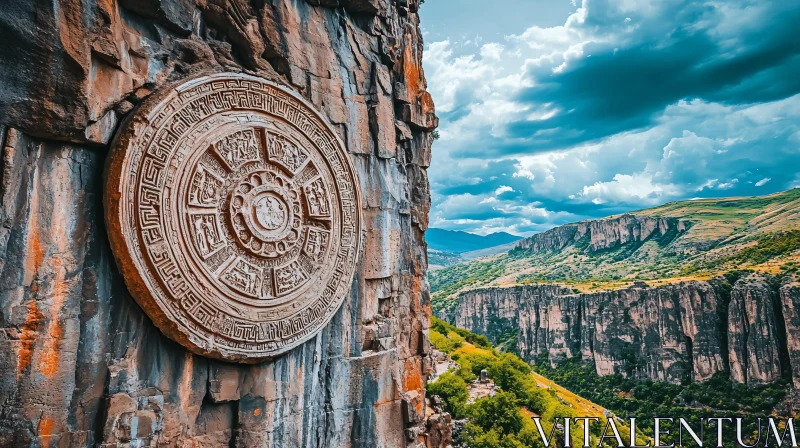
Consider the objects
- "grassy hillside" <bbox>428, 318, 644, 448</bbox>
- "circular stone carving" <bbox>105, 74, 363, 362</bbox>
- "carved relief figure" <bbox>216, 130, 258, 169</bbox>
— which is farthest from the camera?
"grassy hillside" <bbox>428, 318, 644, 448</bbox>

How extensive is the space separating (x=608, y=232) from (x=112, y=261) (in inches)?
5219

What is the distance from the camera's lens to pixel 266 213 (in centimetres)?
767

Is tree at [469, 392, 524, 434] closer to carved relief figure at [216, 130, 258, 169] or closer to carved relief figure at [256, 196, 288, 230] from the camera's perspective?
carved relief figure at [256, 196, 288, 230]

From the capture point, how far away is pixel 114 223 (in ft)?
20.0

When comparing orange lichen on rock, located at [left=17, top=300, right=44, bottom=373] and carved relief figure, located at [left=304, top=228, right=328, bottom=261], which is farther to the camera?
carved relief figure, located at [left=304, top=228, right=328, bottom=261]

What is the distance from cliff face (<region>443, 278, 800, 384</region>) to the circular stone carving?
213 ft

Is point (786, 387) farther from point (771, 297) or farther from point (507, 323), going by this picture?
point (507, 323)

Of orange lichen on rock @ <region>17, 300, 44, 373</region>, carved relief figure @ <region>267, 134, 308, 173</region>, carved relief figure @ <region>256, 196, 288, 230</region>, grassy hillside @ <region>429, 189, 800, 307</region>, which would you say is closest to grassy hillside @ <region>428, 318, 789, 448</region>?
grassy hillside @ <region>429, 189, 800, 307</region>

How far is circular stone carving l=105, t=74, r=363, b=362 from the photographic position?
634 cm

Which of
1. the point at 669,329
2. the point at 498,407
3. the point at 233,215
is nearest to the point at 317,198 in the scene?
the point at 233,215

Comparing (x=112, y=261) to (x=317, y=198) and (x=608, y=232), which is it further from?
(x=608, y=232)

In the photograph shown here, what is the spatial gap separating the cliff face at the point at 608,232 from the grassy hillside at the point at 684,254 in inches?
48.1

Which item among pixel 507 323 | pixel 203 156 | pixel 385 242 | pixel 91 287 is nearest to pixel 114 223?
pixel 91 287

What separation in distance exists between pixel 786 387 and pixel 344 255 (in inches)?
2561
